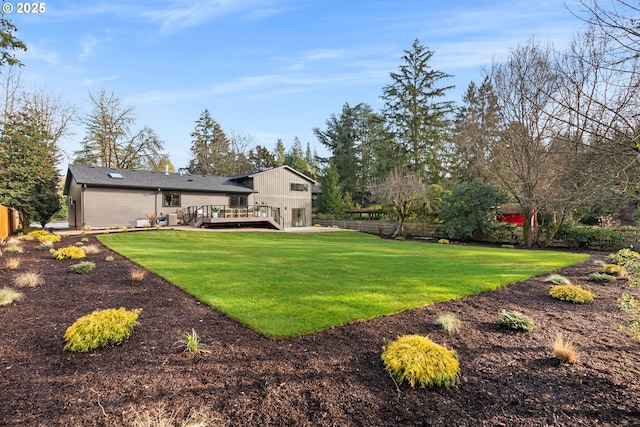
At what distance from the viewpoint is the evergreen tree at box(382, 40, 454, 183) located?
109 ft

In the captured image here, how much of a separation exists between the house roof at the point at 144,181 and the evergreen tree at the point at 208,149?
16614 millimetres

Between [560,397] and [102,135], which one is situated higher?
[102,135]

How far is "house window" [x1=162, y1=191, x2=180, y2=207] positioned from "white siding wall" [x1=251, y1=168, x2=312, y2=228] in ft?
19.5

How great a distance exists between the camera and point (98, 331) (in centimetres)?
345

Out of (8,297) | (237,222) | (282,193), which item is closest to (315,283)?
(8,297)

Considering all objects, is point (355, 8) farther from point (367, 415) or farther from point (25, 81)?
point (25, 81)

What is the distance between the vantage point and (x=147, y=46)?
12289mm

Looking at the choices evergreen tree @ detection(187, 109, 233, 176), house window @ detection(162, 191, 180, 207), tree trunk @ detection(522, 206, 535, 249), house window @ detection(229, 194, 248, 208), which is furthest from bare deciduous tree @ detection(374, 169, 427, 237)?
evergreen tree @ detection(187, 109, 233, 176)

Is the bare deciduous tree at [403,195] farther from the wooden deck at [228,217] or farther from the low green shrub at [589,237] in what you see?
the wooden deck at [228,217]

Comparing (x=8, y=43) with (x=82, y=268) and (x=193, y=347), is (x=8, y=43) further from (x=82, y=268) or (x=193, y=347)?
(x=193, y=347)

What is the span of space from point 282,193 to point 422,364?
2533cm

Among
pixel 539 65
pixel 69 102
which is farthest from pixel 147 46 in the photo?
pixel 69 102

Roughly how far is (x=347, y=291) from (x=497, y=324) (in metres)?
2.49

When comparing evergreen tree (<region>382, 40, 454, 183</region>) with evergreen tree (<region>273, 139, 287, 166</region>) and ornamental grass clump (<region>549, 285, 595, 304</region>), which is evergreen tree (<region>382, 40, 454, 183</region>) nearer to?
evergreen tree (<region>273, 139, 287, 166</region>)
